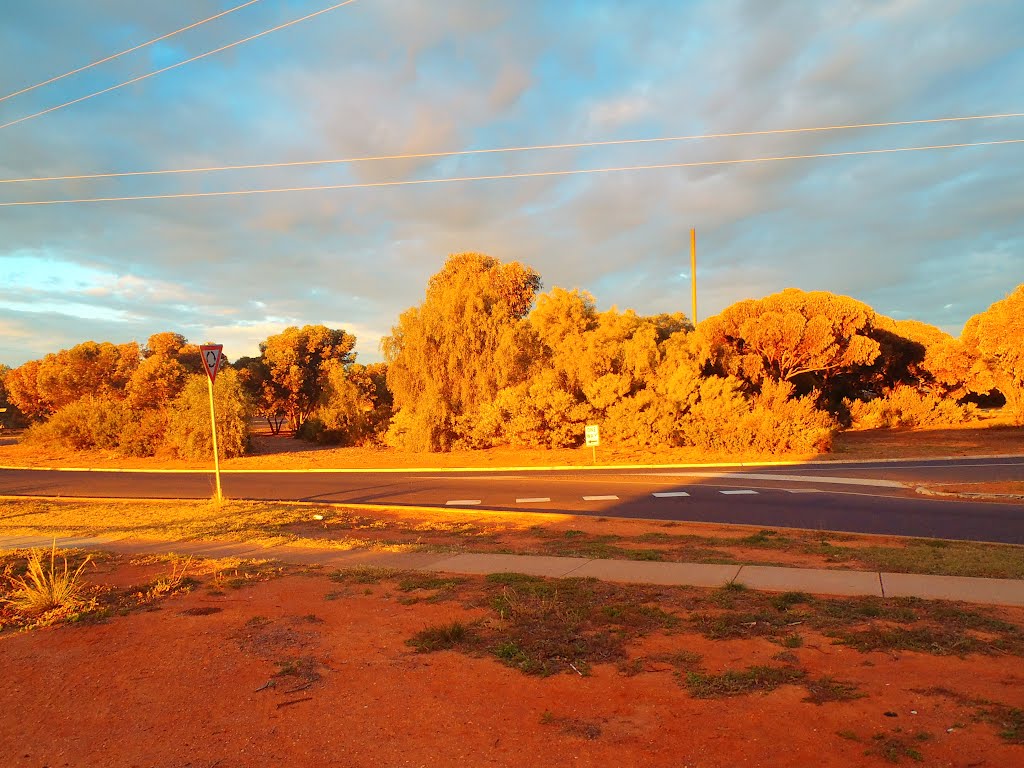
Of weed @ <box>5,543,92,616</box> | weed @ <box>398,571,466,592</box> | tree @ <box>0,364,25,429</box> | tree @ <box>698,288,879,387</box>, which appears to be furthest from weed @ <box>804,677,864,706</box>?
tree @ <box>0,364,25,429</box>

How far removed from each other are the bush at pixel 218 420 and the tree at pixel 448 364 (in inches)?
A: 267

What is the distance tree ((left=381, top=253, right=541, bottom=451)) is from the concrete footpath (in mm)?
20589

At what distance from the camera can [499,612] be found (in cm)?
693

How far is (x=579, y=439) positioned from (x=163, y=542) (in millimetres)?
21989

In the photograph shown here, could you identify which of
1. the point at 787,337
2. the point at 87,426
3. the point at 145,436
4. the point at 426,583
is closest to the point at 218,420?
the point at 145,436

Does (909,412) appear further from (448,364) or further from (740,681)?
(740,681)

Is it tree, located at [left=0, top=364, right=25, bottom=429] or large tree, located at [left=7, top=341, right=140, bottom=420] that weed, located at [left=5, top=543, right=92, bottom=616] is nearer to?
large tree, located at [left=7, top=341, right=140, bottom=420]

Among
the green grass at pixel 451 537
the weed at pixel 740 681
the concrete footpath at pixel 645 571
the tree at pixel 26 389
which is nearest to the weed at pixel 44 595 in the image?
the concrete footpath at pixel 645 571

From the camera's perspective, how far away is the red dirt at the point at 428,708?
421 cm

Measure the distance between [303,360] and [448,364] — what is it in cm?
1692

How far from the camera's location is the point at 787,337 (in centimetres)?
3559

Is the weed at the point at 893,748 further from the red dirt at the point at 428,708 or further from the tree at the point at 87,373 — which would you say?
the tree at the point at 87,373

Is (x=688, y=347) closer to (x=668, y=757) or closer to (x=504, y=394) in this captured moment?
(x=504, y=394)

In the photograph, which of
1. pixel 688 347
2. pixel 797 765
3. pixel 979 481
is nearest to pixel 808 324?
pixel 688 347
